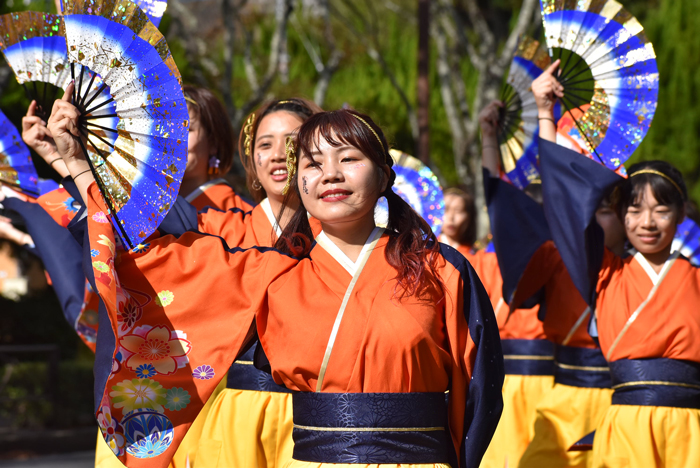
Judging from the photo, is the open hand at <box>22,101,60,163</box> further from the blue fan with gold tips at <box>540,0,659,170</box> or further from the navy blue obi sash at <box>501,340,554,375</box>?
the navy blue obi sash at <box>501,340,554,375</box>

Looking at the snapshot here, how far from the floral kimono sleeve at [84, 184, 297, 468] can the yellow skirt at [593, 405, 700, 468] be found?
1997mm

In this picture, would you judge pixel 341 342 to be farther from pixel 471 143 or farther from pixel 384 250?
pixel 471 143

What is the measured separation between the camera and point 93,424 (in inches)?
398

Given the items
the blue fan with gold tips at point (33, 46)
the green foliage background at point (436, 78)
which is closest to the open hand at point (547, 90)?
the blue fan with gold tips at point (33, 46)

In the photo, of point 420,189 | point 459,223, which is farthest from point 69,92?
point 459,223

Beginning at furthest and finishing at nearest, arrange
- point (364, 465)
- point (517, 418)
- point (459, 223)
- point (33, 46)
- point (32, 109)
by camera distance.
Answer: point (459, 223) → point (517, 418) → point (32, 109) → point (33, 46) → point (364, 465)

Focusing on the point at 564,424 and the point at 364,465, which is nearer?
the point at 364,465

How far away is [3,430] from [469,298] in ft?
26.7

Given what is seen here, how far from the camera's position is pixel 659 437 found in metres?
3.74

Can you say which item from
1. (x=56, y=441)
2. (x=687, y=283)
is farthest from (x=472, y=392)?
(x=56, y=441)

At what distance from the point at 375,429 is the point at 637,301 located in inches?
77.8

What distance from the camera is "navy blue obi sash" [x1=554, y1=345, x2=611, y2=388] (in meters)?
4.57

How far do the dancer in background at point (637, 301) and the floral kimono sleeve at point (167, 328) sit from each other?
1583 millimetres

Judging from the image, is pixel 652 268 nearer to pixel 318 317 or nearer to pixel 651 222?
pixel 651 222
